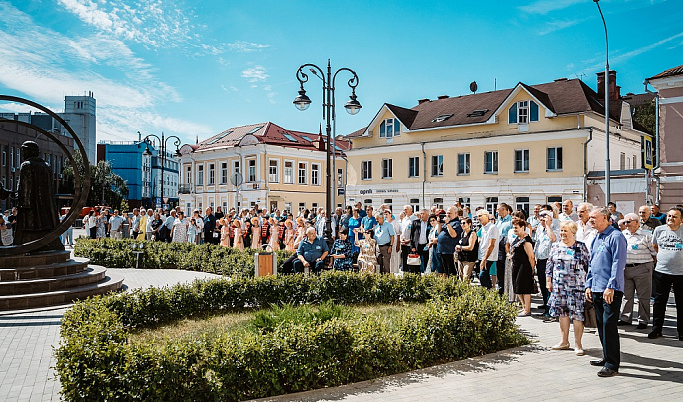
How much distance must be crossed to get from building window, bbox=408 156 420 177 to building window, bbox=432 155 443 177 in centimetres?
131

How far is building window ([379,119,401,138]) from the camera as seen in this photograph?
139ft

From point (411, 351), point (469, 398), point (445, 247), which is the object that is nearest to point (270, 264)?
point (445, 247)

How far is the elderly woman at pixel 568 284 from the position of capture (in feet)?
25.0

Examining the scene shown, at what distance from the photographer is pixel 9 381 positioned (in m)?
6.42

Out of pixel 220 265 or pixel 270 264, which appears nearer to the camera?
pixel 270 264

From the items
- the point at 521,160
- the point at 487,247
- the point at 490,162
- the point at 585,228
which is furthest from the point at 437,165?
the point at 585,228

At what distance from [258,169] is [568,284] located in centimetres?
4304

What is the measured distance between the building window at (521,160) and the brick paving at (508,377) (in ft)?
89.3

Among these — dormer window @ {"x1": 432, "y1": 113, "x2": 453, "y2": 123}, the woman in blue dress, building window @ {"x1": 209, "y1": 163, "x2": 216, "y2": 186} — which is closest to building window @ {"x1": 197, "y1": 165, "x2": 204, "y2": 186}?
building window @ {"x1": 209, "y1": 163, "x2": 216, "y2": 186}

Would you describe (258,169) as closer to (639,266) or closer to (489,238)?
(489,238)

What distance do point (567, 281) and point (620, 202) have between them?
84.3ft

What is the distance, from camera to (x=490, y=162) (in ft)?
120

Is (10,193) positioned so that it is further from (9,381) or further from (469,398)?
(469,398)

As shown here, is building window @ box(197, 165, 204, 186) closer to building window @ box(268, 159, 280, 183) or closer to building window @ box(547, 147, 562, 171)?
building window @ box(268, 159, 280, 183)
